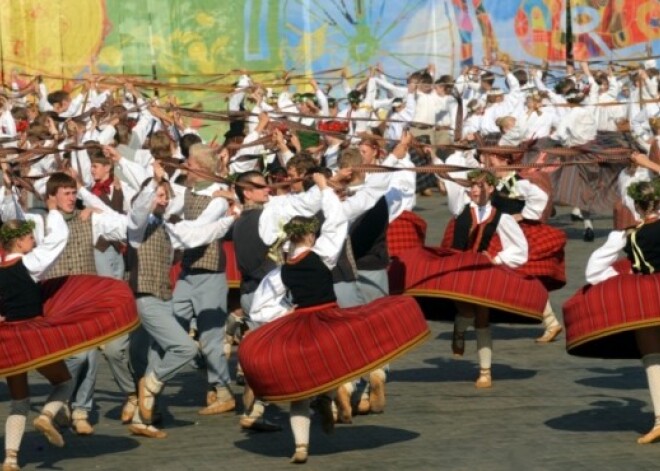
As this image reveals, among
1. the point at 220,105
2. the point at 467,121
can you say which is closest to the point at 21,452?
the point at 467,121

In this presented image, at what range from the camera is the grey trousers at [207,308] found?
40.1ft

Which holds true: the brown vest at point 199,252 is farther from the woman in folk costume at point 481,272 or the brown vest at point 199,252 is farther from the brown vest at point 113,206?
the woman in folk costume at point 481,272

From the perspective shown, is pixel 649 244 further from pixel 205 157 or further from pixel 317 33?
pixel 317 33

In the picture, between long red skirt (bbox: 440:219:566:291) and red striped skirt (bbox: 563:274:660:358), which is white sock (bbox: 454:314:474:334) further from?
red striped skirt (bbox: 563:274:660:358)

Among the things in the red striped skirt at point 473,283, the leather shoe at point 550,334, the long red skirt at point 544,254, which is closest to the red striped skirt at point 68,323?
the red striped skirt at point 473,283

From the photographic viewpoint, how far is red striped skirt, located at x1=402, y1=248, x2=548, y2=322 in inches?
511

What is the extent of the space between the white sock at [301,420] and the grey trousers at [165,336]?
1324 mm

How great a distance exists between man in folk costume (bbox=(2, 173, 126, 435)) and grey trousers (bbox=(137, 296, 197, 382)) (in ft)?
1.39

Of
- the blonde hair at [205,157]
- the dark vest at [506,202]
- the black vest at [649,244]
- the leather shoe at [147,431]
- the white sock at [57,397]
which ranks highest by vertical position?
the blonde hair at [205,157]

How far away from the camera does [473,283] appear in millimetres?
12984

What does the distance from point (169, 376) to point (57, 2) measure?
21224mm

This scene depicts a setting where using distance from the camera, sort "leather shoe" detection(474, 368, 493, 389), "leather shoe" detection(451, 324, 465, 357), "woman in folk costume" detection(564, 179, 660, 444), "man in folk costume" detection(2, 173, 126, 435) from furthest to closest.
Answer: "leather shoe" detection(451, 324, 465, 357)
"leather shoe" detection(474, 368, 493, 389)
"man in folk costume" detection(2, 173, 126, 435)
"woman in folk costume" detection(564, 179, 660, 444)

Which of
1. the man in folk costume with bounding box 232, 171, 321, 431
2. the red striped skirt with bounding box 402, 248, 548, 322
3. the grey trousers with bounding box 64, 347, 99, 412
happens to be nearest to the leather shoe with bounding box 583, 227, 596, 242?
the red striped skirt with bounding box 402, 248, 548, 322

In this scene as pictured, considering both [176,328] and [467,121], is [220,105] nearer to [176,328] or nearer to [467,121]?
[467,121]
